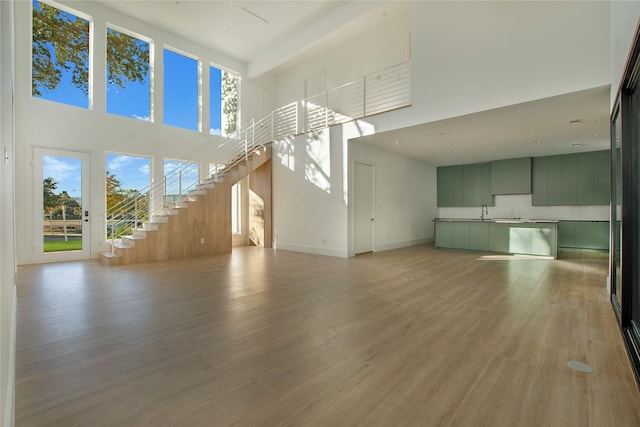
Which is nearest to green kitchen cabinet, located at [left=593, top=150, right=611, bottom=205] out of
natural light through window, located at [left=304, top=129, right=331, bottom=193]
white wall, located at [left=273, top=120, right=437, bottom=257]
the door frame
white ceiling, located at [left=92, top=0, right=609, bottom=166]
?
white ceiling, located at [left=92, top=0, right=609, bottom=166]

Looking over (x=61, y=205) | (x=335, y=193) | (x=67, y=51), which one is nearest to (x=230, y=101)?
(x=67, y=51)

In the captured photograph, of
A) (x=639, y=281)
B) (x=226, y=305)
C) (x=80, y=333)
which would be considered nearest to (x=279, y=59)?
(x=226, y=305)

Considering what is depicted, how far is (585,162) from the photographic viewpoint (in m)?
8.43

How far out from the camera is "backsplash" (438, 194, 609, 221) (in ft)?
28.0

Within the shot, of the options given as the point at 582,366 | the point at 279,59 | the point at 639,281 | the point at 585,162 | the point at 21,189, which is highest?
the point at 279,59

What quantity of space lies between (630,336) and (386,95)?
23.5 ft

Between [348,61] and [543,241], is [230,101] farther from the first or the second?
[543,241]

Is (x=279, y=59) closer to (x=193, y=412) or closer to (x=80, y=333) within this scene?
(x=80, y=333)

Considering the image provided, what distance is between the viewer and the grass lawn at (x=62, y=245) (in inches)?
266

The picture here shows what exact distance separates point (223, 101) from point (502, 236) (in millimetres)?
9282

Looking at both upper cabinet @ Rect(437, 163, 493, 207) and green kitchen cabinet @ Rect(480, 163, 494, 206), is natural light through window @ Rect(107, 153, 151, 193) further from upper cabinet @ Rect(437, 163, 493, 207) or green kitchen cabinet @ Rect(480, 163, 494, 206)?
green kitchen cabinet @ Rect(480, 163, 494, 206)

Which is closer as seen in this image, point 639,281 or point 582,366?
point 582,366

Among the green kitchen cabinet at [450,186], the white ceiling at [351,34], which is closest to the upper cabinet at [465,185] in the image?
the green kitchen cabinet at [450,186]

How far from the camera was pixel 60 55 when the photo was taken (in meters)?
7.04
